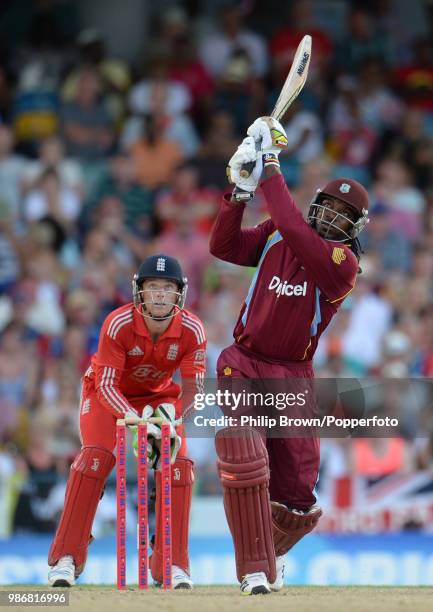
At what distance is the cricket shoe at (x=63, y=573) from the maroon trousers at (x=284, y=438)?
1099mm

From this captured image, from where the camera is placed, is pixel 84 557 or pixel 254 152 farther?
pixel 84 557

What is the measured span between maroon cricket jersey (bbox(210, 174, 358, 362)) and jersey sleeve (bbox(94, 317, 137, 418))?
2.04 feet

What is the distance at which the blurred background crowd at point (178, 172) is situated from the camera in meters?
11.3

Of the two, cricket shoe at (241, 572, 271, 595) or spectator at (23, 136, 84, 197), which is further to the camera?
spectator at (23, 136, 84, 197)

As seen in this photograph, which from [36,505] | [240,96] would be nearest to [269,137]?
[36,505]

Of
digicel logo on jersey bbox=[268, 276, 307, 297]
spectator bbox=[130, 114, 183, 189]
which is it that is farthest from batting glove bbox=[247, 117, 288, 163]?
spectator bbox=[130, 114, 183, 189]

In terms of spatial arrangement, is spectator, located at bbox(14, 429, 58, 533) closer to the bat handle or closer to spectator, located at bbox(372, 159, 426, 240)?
the bat handle

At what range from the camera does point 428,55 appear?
1455 cm

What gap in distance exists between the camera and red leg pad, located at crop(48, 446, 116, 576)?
7.34 metres

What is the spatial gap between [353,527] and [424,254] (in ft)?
10.2

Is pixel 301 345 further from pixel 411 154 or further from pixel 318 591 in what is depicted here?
pixel 411 154

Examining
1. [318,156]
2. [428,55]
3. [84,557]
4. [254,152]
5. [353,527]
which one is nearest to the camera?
[254,152]

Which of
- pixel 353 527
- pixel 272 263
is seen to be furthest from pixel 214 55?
pixel 272 263

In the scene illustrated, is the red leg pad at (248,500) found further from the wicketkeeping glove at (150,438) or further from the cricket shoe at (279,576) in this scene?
the cricket shoe at (279,576)
